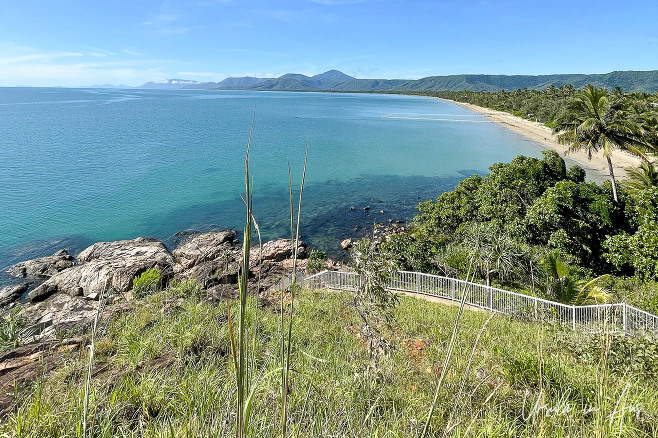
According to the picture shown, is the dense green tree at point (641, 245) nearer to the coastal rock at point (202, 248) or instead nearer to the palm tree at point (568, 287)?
the palm tree at point (568, 287)

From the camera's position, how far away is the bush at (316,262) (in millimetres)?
17453

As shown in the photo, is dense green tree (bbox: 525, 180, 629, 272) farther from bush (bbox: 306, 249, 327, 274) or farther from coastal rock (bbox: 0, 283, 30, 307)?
coastal rock (bbox: 0, 283, 30, 307)

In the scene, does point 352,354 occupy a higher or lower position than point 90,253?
higher

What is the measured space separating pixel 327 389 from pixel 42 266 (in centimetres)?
2028

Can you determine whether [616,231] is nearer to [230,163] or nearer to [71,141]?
[230,163]

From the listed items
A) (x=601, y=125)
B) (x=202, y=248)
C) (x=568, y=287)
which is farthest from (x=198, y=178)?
(x=601, y=125)

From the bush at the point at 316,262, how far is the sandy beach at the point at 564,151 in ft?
62.8

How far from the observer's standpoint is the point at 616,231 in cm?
1568

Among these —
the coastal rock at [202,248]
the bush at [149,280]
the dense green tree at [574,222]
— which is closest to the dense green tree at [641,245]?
the dense green tree at [574,222]

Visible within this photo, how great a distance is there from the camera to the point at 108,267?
17.0 meters

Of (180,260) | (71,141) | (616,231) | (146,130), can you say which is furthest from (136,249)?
(146,130)

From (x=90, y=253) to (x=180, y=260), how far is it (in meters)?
4.72

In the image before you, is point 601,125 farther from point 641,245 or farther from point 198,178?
point 198,178

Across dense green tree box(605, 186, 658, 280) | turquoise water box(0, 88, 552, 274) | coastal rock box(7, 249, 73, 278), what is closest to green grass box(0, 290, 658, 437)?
dense green tree box(605, 186, 658, 280)
